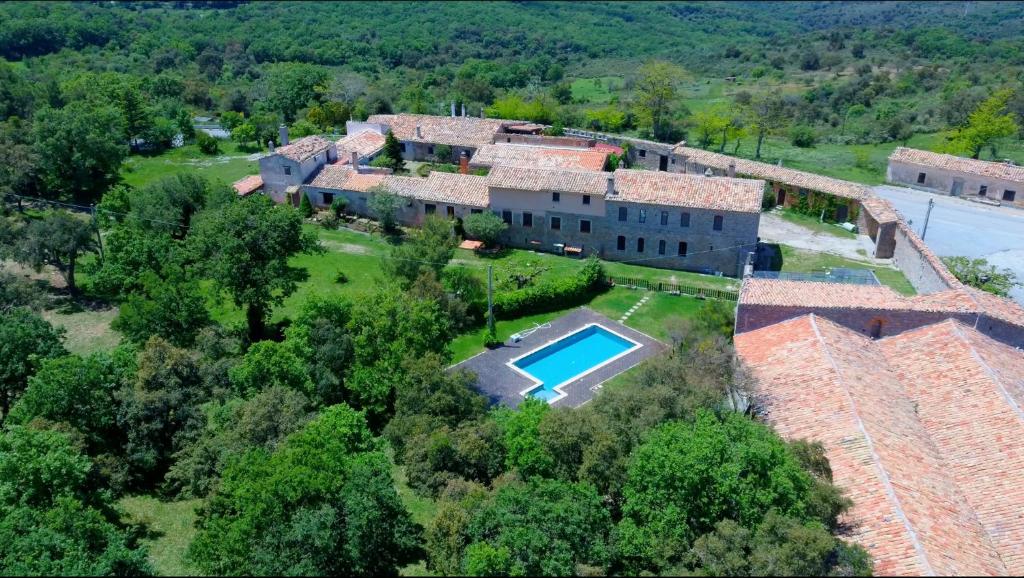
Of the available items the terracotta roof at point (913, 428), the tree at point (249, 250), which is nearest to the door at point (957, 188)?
the terracotta roof at point (913, 428)

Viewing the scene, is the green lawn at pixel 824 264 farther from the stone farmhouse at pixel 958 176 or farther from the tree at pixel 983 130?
the tree at pixel 983 130

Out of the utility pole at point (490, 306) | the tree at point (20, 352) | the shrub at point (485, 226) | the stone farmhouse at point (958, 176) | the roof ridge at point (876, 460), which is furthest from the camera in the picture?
the stone farmhouse at point (958, 176)

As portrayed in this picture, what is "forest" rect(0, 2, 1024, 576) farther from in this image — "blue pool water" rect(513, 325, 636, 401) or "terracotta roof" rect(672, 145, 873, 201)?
"terracotta roof" rect(672, 145, 873, 201)

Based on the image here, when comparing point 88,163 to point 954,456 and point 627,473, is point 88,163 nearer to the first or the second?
point 627,473

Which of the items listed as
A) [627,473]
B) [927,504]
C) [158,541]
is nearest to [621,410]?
[627,473]

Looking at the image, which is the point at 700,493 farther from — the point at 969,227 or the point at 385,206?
the point at 969,227

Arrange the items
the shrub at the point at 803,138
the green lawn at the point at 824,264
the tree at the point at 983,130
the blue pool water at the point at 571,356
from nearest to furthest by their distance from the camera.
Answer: the blue pool water at the point at 571,356 → the green lawn at the point at 824,264 → the tree at the point at 983,130 → the shrub at the point at 803,138

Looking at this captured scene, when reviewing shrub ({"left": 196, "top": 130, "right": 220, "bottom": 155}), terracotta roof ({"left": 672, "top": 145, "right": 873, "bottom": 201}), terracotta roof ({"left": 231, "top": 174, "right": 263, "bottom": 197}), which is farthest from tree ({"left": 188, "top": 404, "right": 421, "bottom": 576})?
shrub ({"left": 196, "top": 130, "right": 220, "bottom": 155})
